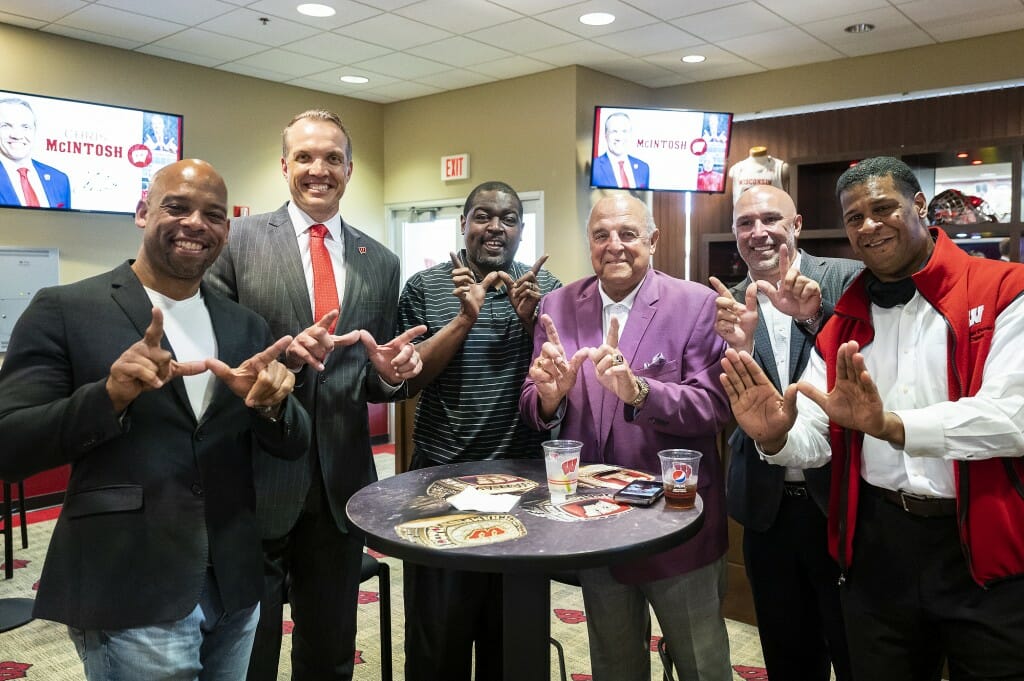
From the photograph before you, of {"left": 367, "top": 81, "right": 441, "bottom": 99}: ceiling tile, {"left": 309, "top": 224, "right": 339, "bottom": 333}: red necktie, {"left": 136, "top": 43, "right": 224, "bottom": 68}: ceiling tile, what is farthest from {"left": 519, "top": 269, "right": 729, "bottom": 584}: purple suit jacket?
{"left": 367, "top": 81, "right": 441, "bottom": 99}: ceiling tile

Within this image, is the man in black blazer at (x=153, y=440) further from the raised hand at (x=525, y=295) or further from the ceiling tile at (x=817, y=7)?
the ceiling tile at (x=817, y=7)

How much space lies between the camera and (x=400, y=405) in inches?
166

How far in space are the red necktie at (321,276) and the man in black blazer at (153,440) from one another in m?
0.42

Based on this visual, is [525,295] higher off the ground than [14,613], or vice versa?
[525,295]

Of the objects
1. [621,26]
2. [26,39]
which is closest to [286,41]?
Result: [26,39]

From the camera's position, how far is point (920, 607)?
5.53ft

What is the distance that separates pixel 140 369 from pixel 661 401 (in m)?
1.22

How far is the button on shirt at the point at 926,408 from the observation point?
1.57 m

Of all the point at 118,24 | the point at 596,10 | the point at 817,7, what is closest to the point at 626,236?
the point at 596,10

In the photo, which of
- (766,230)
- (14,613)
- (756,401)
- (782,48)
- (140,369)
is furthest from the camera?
(782,48)

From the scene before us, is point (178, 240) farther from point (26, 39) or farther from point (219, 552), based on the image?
point (26, 39)

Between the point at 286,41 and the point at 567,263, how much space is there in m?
2.84

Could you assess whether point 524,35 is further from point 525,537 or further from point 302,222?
point 525,537

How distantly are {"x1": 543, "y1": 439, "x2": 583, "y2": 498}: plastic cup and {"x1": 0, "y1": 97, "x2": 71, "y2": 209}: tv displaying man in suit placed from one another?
5154 mm
